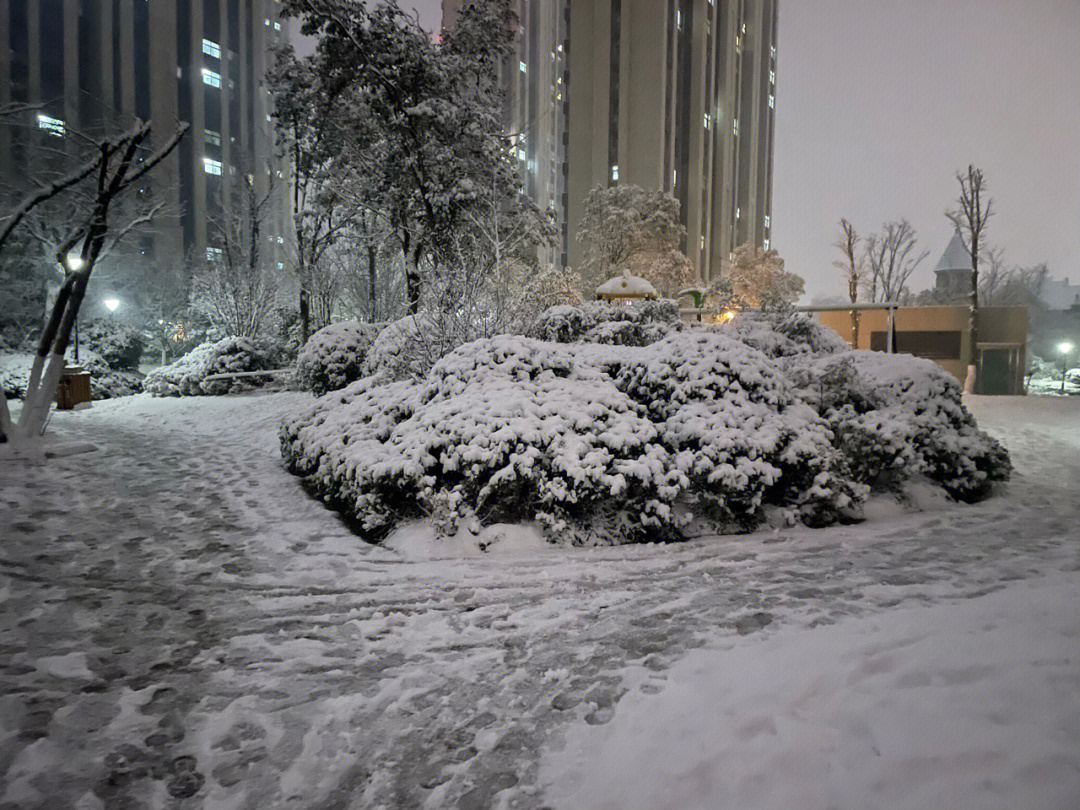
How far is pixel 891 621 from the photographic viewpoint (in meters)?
3.08

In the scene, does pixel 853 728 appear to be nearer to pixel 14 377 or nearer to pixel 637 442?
pixel 637 442

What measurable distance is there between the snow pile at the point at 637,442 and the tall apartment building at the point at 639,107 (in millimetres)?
41298

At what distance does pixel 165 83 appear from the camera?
151 ft

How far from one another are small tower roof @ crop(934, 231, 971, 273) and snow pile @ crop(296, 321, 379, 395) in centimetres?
4728

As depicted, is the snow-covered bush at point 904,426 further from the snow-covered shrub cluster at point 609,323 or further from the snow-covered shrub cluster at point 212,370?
the snow-covered shrub cluster at point 212,370

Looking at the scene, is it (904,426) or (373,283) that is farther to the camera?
(373,283)

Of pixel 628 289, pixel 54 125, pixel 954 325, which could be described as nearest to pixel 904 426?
pixel 628 289

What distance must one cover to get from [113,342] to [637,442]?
2248 cm

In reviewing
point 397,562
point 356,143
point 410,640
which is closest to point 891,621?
point 410,640

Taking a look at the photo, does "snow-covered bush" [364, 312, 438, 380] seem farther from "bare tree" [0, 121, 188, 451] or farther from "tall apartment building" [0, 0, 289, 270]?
"tall apartment building" [0, 0, 289, 270]

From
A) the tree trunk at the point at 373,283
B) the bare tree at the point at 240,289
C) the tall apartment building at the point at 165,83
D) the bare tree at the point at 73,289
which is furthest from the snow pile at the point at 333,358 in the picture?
the tall apartment building at the point at 165,83

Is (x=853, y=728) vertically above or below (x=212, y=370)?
below

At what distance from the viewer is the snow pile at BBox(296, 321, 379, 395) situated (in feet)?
39.9

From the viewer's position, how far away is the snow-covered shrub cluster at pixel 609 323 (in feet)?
27.8
